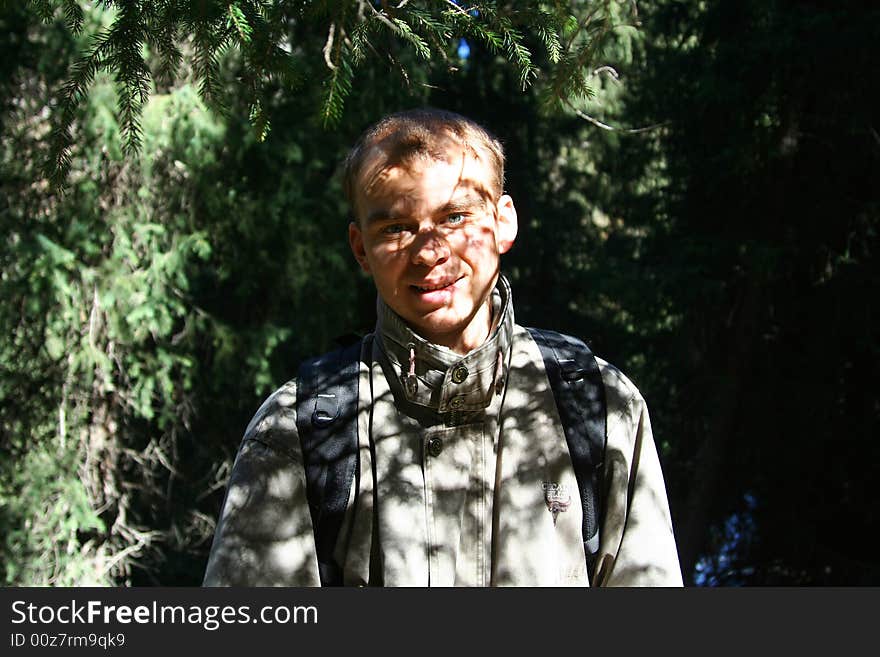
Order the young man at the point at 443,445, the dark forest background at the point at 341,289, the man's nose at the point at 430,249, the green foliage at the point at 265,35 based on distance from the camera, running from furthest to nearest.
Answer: the dark forest background at the point at 341,289 → the green foliage at the point at 265,35 → the man's nose at the point at 430,249 → the young man at the point at 443,445

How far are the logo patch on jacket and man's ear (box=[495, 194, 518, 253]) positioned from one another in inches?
21.9

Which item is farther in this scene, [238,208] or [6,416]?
[238,208]

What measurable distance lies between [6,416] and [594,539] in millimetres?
8784

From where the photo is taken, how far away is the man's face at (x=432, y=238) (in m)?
2.15

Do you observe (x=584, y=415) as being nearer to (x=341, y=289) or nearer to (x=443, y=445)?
(x=443, y=445)

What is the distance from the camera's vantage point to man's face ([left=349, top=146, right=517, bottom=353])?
7.07 ft

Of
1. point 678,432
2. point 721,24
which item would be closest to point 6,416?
point 678,432

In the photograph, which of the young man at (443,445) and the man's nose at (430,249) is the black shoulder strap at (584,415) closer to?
the young man at (443,445)

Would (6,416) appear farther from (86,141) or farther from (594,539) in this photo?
(594,539)

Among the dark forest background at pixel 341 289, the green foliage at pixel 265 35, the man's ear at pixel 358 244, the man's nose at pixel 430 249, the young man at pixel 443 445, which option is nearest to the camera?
the young man at pixel 443 445

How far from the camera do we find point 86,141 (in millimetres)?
9234

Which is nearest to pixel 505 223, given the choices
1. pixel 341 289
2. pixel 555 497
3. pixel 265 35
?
pixel 555 497

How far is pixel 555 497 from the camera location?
2092 mm

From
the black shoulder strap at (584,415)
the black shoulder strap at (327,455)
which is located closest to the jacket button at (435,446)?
the black shoulder strap at (327,455)
